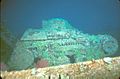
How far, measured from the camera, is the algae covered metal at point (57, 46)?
10.4 ft

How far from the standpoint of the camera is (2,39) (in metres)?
3.12

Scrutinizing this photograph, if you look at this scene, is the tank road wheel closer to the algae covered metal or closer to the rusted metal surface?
the algae covered metal

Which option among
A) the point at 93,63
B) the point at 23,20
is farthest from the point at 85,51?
the point at 23,20

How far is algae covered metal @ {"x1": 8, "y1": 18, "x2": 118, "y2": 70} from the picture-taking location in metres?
3.16

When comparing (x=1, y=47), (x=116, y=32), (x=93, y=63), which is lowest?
(x=93, y=63)

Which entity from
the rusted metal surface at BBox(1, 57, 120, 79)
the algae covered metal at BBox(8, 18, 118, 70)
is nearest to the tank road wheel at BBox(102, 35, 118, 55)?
the algae covered metal at BBox(8, 18, 118, 70)

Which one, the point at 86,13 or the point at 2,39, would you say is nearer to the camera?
the point at 2,39

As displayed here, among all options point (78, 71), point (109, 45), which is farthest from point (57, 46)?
point (109, 45)

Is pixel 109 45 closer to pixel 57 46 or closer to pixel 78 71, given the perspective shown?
pixel 78 71

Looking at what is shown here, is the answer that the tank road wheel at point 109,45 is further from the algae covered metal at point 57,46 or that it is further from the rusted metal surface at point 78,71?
the rusted metal surface at point 78,71

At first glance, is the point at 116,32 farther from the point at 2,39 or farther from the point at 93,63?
the point at 2,39

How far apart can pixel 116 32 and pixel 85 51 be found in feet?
1.74

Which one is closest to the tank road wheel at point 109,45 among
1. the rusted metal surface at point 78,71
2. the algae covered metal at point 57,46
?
the algae covered metal at point 57,46

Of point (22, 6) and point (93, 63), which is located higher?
point (22, 6)
